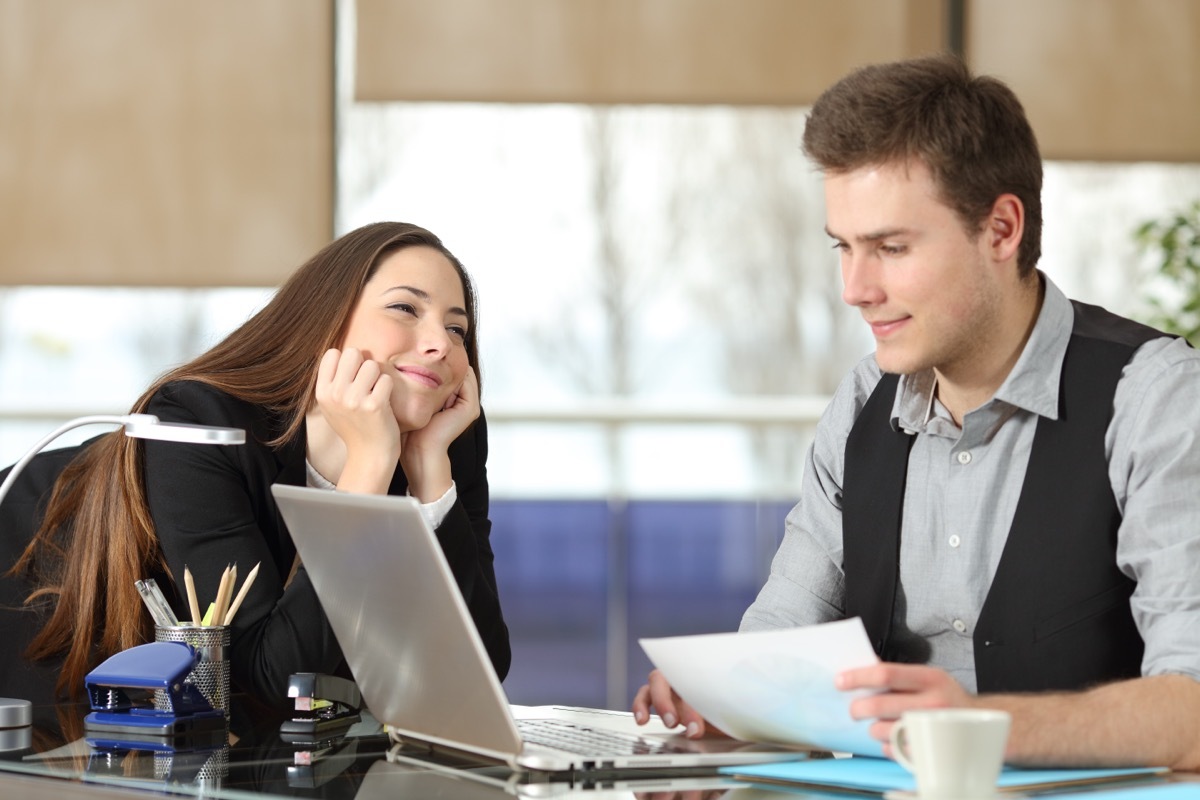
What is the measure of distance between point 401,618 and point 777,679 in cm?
37

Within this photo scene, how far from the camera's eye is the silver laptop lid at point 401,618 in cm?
A: 123

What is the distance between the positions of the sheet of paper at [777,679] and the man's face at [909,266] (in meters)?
0.50

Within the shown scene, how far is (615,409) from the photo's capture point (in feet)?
15.4

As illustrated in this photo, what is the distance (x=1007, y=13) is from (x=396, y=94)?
6.59 feet

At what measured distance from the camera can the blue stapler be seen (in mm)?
1441

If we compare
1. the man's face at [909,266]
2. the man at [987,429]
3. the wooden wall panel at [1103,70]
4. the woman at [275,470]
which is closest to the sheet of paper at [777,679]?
the man at [987,429]

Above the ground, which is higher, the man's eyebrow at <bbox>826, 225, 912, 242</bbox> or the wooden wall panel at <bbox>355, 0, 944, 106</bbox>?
the wooden wall panel at <bbox>355, 0, 944, 106</bbox>

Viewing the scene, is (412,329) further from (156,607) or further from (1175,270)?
(1175,270)

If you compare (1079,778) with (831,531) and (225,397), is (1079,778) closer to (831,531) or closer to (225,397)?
(831,531)

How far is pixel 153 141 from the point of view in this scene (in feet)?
14.6

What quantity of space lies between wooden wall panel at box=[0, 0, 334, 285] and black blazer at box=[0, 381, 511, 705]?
2.55m

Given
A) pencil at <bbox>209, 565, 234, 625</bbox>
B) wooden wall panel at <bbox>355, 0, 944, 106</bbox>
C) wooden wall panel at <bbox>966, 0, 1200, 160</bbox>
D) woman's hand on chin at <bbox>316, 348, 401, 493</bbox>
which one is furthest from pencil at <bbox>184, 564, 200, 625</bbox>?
wooden wall panel at <bbox>966, 0, 1200, 160</bbox>

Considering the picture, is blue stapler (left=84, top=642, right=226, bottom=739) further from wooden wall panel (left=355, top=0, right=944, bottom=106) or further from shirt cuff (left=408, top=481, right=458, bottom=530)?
wooden wall panel (left=355, top=0, right=944, bottom=106)

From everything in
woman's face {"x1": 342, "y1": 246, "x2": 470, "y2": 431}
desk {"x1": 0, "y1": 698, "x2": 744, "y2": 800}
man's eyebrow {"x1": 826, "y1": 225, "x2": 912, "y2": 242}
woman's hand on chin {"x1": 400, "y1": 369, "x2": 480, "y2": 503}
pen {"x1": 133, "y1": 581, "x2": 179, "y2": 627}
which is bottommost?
desk {"x1": 0, "y1": 698, "x2": 744, "y2": 800}
